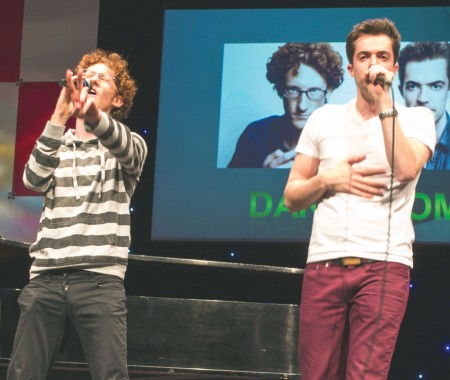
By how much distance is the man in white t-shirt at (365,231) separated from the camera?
219 cm

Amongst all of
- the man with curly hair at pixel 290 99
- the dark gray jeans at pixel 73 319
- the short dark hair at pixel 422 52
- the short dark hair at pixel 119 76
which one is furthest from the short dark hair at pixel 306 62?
the dark gray jeans at pixel 73 319

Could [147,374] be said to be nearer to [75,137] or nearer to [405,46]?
[75,137]

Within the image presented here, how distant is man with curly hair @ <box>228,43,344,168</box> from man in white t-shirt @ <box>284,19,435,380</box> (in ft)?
9.48

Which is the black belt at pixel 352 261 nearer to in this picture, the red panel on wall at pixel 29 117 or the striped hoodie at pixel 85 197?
the striped hoodie at pixel 85 197

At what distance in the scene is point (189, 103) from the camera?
5.49m

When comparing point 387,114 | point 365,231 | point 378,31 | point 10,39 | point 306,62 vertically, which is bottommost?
point 365,231

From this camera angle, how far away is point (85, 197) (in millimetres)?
2693

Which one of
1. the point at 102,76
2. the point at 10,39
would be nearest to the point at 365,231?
the point at 102,76

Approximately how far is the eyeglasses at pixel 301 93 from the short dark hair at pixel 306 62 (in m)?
0.04

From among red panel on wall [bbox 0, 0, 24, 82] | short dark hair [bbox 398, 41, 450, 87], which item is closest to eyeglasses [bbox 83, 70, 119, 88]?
short dark hair [bbox 398, 41, 450, 87]

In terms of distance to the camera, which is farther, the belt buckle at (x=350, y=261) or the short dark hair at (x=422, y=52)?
the short dark hair at (x=422, y=52)

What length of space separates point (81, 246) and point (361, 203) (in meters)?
0.90

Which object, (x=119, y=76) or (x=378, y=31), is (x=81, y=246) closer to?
(x=119, y=76)

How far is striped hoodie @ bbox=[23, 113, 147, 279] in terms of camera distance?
261 cm
